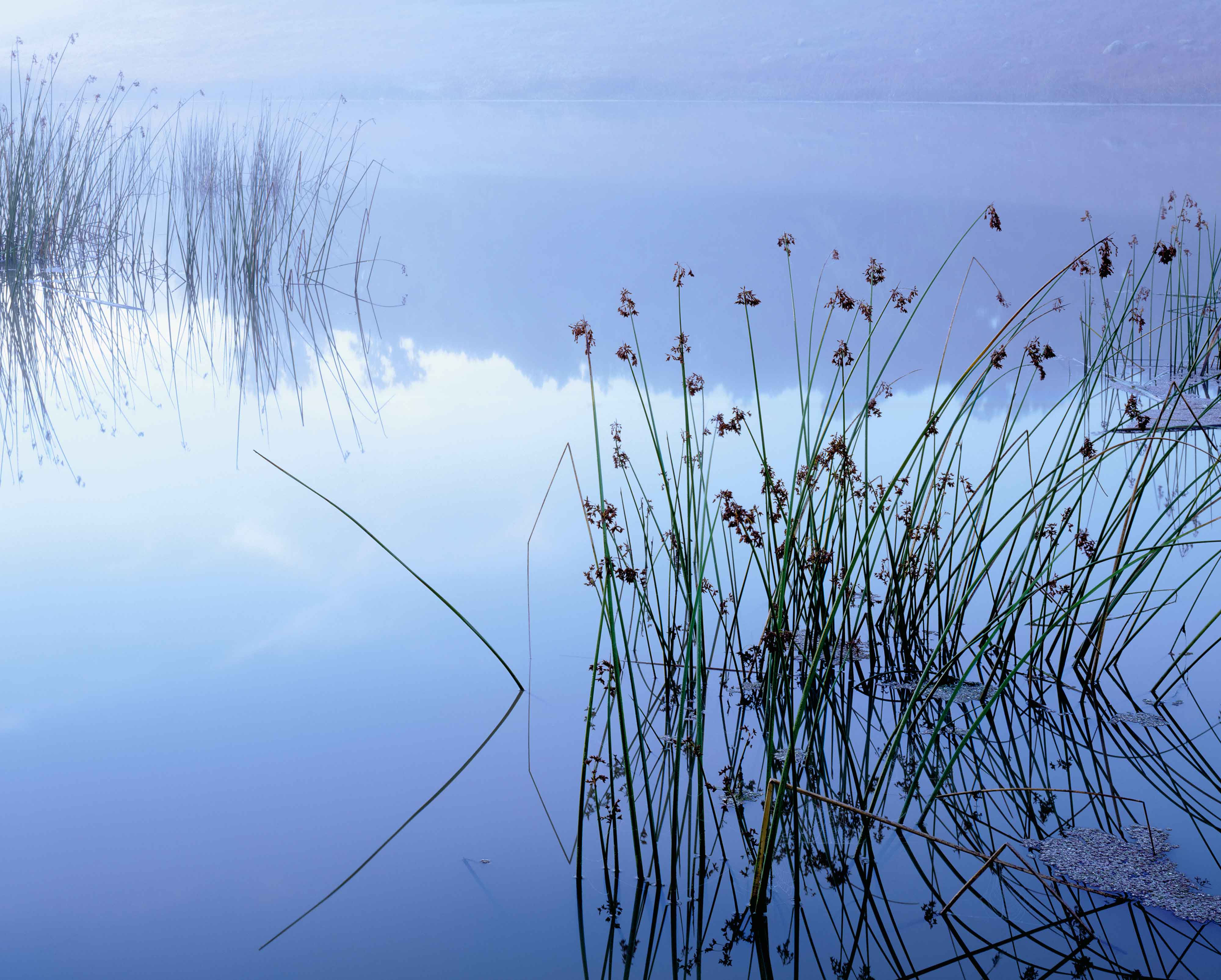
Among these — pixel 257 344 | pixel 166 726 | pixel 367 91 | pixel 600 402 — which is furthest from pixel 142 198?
pixel 367 91

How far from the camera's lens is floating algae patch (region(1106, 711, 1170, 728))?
1.56 metres

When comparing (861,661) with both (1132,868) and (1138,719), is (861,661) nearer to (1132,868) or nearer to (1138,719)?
(1138,719)

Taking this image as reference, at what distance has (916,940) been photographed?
1116mm

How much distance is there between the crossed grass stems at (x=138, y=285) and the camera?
3668mm

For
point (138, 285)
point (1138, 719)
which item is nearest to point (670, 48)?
point (138, 285)

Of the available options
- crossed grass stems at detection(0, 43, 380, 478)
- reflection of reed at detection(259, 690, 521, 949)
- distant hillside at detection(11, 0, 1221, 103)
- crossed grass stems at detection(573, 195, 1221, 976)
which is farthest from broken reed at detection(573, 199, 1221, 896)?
distant hillside at detection(11, 0, 1221, 103)

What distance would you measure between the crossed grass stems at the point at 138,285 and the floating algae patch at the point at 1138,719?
254 cm

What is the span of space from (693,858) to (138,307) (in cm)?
438

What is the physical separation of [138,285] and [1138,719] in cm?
501

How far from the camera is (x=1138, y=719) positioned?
62.1 inches

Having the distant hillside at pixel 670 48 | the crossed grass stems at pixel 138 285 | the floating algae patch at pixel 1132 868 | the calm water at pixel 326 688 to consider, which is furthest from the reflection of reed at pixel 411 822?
the distant hillside at pixel 670 48

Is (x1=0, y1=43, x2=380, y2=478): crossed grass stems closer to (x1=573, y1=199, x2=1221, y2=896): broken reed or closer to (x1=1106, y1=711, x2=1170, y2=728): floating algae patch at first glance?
(x1=573, y1=199, x2=1221, y2=896): broken reed

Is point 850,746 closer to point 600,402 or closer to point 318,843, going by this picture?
point 318,843

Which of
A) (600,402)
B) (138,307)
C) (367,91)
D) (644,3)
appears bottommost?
(600,402)
